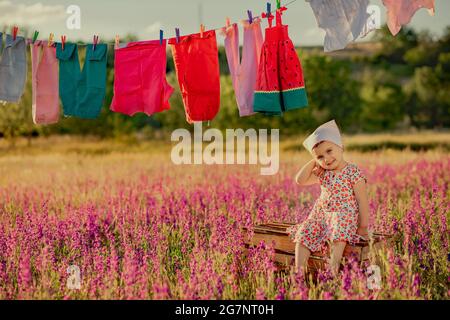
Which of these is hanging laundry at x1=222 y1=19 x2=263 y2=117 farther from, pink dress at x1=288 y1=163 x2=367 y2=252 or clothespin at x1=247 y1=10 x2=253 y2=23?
pink dress at x1=288 y1=163 x2=367 y2=252

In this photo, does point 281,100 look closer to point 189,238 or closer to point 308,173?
point 308,173

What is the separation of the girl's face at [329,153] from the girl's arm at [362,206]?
0.24 metres

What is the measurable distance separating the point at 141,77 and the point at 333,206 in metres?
2.37

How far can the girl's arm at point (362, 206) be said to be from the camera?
4.07 meters

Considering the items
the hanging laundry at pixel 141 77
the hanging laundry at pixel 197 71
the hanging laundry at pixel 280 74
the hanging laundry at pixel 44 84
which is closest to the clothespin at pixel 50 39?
the hanging laundry at pixel 44 84

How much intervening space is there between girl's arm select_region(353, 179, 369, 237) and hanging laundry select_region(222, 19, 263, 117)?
1307 mm

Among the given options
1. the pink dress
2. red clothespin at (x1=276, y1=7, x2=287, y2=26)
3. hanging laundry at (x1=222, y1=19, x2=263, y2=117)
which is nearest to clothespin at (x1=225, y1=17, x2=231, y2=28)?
hanging laundry at (x1=222, y1=19, x2=263, y2=117)

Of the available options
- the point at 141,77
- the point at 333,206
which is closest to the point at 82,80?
the point at 141,77

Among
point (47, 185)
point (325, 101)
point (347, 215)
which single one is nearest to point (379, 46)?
point (325, 101)

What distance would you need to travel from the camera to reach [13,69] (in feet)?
17.9

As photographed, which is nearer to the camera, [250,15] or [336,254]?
[336,254]

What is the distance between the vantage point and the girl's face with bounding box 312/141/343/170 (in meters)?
4.08

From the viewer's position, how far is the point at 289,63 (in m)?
4.65

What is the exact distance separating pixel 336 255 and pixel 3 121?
17045 millimetres
